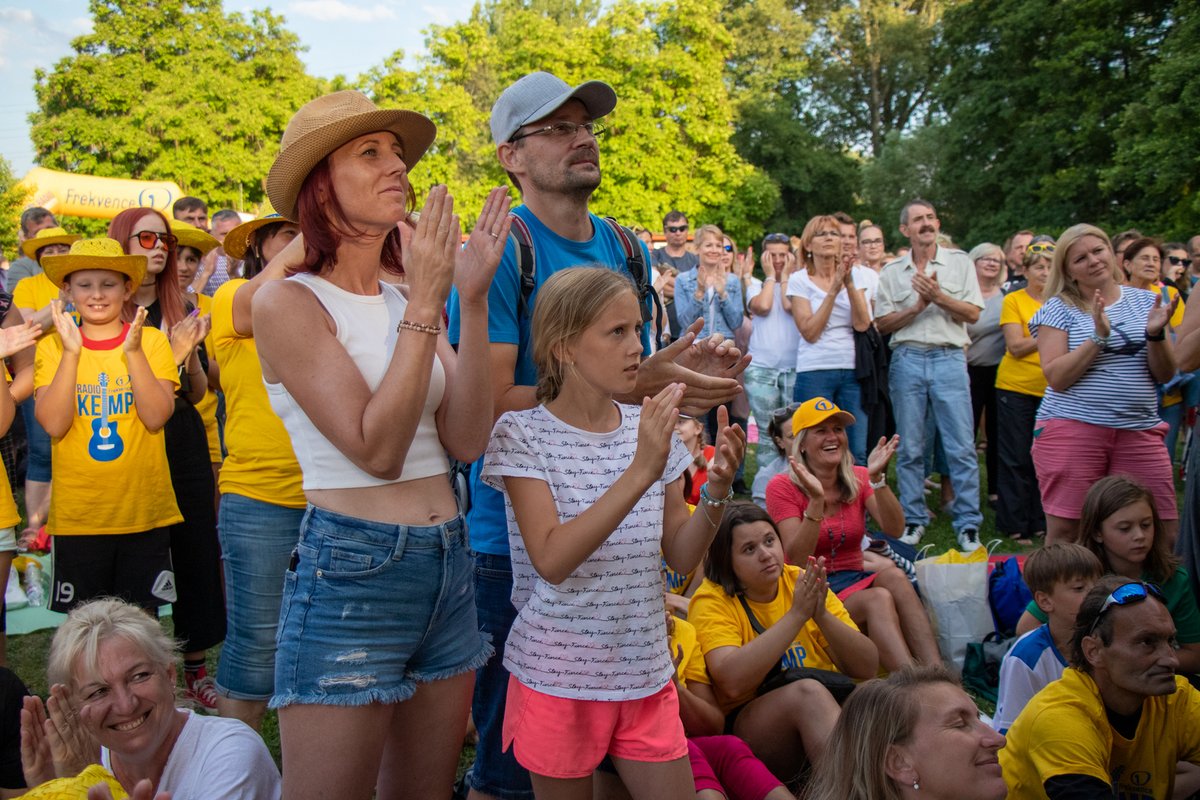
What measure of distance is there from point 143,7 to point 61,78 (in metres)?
3.63

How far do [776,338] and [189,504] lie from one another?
186 inches

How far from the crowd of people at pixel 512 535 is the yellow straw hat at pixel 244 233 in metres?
0.02

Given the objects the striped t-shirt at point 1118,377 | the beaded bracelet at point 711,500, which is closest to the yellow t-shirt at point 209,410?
the beaded bracelet at point 711,500

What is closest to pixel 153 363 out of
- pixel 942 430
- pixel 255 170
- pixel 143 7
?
pixel 942 430

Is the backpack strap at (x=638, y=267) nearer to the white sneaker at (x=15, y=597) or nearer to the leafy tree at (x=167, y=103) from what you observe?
the white sneaker at (x=15, y=597)

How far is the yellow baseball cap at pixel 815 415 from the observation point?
4.72m

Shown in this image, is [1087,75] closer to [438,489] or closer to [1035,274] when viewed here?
[1035,274]

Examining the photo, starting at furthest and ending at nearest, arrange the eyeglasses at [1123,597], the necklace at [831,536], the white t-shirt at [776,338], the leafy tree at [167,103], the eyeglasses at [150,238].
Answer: the leafy tree at [167,103], the white t-shirt at [776,338], the necklace at [831,536], the eyeglasses at [150,238], the eyeglasses at [1123,597]

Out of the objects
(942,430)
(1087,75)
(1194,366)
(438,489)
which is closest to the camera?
(438,489)

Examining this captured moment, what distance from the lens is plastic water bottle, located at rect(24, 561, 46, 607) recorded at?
5637 millimetres

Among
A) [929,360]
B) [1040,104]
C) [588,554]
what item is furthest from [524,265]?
[1040,104]

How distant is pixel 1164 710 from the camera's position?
2924 millimetres

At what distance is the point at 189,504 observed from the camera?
4.14 meters

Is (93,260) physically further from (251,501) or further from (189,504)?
(251,501)
